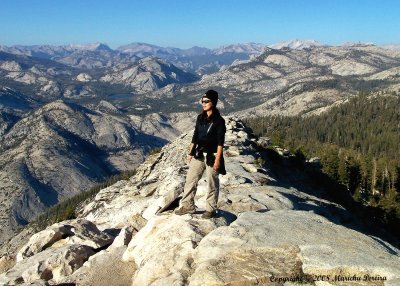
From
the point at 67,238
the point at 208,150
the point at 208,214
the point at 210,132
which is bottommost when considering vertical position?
the point at 67,238

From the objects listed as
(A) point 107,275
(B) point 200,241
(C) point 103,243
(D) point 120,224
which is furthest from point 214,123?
(D) point 120,224

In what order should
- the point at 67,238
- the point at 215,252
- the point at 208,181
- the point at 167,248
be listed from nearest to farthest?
the point at 215,252 < the point at 167,248 < the point at 208,181 < the point at 67,238

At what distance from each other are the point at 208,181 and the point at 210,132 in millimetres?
2813

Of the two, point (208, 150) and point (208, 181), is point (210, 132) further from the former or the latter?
point (208, 181)

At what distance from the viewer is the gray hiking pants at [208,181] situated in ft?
76.5

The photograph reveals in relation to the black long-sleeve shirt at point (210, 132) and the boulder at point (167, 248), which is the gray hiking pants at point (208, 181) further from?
the black long-sleeve shirt at point (210, 132)

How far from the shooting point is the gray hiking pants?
918 inches

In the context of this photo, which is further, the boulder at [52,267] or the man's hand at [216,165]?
the boulder at [52,267]

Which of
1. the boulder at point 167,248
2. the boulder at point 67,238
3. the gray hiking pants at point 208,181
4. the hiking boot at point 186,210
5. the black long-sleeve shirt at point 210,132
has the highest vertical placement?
the black long-sleeve shirt at point 210,132

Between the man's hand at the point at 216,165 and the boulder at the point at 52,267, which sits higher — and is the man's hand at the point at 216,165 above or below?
above

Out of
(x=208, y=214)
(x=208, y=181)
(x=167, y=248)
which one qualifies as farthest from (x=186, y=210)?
(x=167, y=248)

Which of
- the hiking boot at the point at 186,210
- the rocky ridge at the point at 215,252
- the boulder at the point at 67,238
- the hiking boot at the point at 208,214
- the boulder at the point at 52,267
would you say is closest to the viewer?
the rocky ridge at the point at 215,252

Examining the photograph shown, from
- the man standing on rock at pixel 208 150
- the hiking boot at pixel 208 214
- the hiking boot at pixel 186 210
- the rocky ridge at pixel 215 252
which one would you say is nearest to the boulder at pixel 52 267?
the rocky ridge at pixel 215 252

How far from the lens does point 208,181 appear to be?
23.5m
